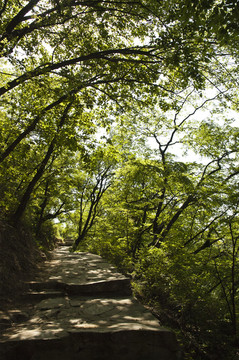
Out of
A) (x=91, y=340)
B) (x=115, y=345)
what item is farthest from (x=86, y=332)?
(x=115, y=345)

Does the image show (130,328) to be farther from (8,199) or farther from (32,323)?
(8,199)

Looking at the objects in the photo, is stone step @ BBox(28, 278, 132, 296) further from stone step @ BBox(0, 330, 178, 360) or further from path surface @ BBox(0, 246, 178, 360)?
stone step @ BBox(0, 330, 178, 360)

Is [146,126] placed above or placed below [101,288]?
above

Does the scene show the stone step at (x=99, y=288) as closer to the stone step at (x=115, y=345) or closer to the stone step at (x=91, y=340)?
the stone step at (x=91, y=340)

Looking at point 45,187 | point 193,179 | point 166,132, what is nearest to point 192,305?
point 193,179

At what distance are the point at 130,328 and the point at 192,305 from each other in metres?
3.31

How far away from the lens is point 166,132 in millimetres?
14102

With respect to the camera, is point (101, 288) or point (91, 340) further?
point (101, 288)

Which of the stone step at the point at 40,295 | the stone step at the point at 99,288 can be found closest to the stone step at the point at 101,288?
the stone step at the point at 99,288

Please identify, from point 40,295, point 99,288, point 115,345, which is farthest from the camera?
point 99,288

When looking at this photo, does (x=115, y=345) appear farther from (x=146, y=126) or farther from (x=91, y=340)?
(x=146, y=126)

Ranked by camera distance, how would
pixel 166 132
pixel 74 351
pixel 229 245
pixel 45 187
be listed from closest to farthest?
1. pixel 74 351
2. pixel 229 245
3. pixel 45 187
4. pixel 166 132

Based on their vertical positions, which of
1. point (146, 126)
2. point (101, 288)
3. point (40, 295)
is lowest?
point (40, 295)

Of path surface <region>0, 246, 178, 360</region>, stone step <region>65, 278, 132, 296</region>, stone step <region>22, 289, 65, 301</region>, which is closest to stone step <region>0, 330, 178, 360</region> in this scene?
path surface <region>0, 246, 178, 360</region>
